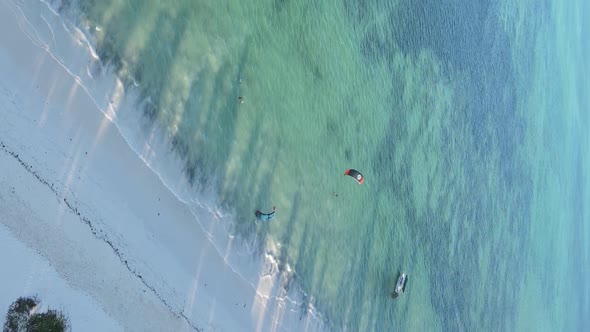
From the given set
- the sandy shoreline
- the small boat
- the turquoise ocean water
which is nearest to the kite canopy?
the turquoise ocean water

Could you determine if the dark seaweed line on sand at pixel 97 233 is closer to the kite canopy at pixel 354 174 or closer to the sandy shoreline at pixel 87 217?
the sandy shoreline at pixel 87 217

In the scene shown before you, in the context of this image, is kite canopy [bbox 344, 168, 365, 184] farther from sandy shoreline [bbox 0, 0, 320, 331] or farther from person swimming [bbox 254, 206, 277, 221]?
sandy shoreline [bbox 0, 0, 320, 331]

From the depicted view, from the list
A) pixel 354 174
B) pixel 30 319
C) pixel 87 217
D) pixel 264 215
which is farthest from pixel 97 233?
pixel 354 174

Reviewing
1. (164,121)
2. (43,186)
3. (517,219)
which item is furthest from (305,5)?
(517,219)

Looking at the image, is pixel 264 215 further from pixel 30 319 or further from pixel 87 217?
pixel 30 319

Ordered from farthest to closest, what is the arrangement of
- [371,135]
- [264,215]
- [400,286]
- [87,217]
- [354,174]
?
[400,286] → [371,135] → [354,174] → [264,215] → [87,217]

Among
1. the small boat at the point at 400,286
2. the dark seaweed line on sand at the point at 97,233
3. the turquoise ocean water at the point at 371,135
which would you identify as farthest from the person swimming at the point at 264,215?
the small boat at the point at 400,286
